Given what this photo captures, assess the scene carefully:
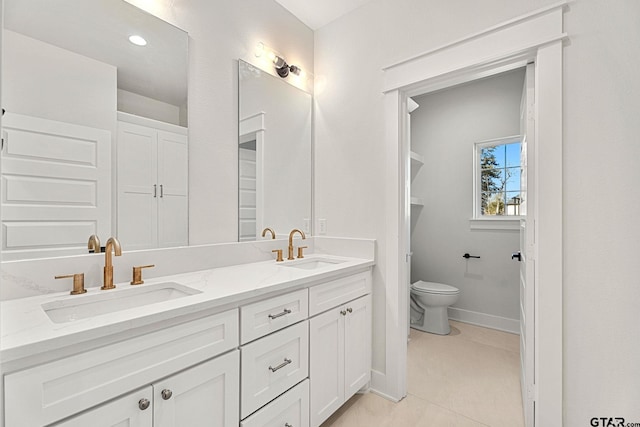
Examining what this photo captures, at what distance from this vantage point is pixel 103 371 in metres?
0.98

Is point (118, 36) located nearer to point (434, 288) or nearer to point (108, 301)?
point (108, 301)

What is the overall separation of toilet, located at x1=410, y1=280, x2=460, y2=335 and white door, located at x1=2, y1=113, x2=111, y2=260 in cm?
270

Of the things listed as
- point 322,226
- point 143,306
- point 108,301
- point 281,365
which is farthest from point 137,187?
point 322,226

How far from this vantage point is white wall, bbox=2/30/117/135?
4.15 feet

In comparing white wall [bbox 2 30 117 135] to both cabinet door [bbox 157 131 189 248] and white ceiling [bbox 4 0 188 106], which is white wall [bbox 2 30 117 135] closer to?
white ceiling [bbox 4 0 188 106]

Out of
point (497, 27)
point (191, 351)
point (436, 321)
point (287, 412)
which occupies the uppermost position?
point (497, 27)

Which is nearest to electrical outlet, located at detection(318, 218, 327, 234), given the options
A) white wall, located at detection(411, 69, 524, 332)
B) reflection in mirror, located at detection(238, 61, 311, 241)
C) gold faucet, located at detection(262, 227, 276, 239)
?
reflection in mirror, located at detection(238, 61, 311, 241)

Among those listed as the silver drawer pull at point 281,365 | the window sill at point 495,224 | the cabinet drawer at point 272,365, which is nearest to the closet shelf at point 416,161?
the window sill at point 495,224

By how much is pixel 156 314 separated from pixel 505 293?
3227mm

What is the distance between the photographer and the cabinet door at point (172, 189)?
1669 mm

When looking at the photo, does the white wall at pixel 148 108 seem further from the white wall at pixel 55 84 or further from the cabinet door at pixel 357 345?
the cabinet door at pixel 357 345

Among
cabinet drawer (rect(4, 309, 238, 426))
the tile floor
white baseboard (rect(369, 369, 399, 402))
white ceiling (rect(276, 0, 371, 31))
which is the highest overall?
white ceiling (rect(276, 0, 371, 31))

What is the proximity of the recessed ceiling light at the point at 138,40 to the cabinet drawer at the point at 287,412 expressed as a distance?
1795 mm

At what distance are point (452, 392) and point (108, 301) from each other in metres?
2.09
